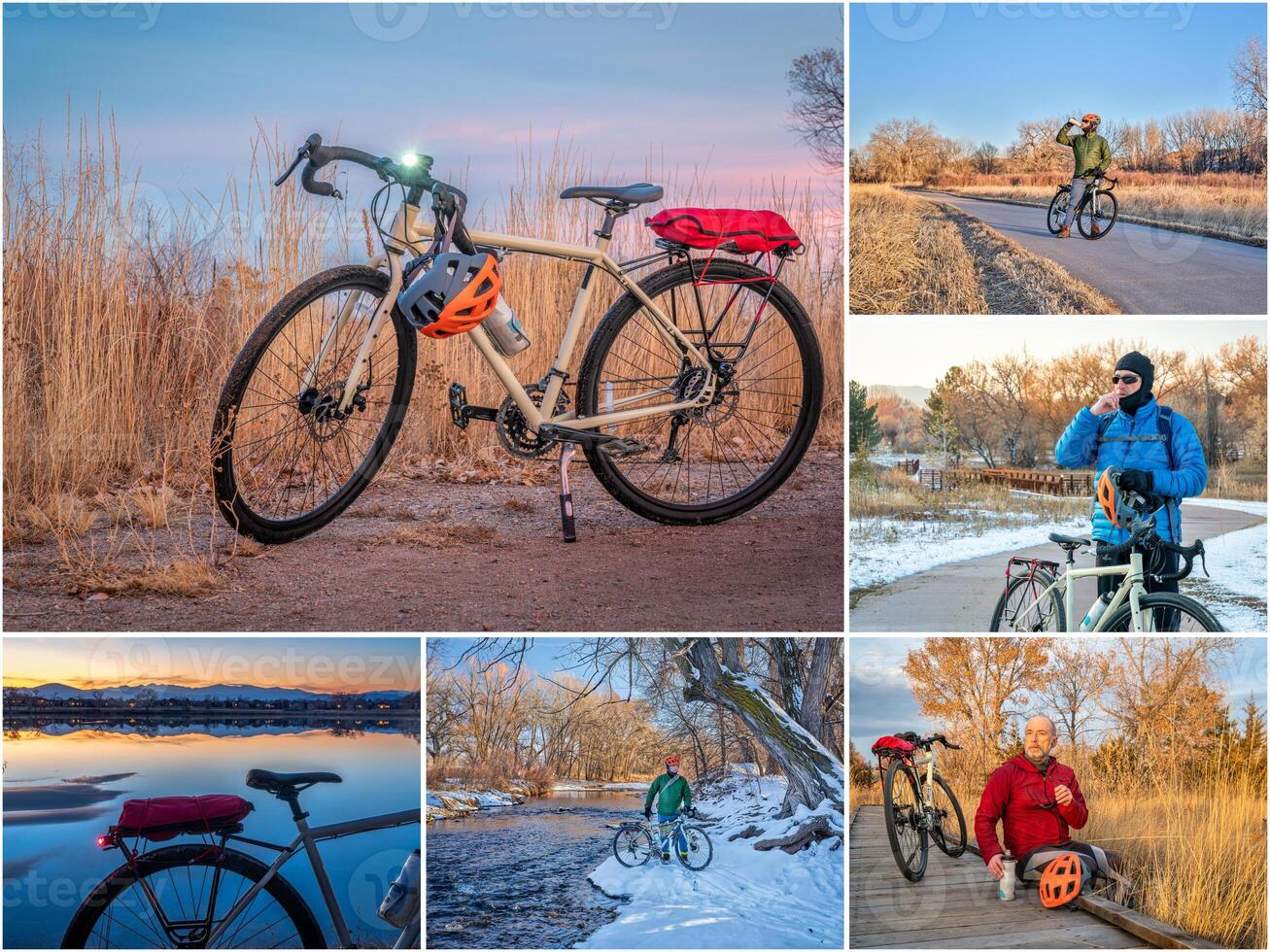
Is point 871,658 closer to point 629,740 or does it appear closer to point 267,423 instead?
point 629,740

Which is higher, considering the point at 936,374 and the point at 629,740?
the point at 936,374

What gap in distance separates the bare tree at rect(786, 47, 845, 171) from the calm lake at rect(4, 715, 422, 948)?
266cm

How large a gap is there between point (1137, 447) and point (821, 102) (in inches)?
68.2

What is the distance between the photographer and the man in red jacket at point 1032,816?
4.17m

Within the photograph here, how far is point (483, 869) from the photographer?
13.9 feet

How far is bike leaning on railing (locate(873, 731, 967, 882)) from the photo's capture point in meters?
4.23

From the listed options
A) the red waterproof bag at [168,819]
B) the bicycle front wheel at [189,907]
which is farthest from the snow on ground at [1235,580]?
the red waterproof bag at [168,819]

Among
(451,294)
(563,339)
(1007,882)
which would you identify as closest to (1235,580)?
(1007,882)

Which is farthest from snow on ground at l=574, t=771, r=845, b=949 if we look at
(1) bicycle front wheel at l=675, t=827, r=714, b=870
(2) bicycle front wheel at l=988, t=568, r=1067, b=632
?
(2) bicycle front wheel at l=988, t=568, r=1067, b=632


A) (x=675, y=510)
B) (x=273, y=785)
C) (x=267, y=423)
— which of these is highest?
(x=267, y=423)

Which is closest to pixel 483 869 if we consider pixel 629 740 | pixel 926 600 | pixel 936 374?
pixel 629 740

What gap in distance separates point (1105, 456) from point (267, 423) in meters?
2.83

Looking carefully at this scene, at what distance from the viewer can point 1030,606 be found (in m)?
4.24

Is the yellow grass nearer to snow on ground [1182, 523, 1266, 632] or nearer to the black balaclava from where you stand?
the black balaclava
